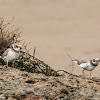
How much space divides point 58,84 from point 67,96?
0.36 m

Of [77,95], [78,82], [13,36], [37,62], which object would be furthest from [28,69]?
[77,95]

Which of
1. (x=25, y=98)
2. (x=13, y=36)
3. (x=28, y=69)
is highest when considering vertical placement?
(x=13, y=36)

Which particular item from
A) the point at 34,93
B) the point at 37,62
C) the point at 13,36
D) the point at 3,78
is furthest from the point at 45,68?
the point at 34,93

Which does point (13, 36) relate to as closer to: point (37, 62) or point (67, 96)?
point (37, 62)

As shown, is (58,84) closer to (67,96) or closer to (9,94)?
(67,96)

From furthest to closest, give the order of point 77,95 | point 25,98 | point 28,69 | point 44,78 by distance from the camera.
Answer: point 28,69, point 44,78, point 77,95, point 25,98

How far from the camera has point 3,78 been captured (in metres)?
5.91

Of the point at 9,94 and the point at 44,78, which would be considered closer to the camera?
the point at 9,94

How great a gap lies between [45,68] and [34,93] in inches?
69.5

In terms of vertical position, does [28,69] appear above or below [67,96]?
above

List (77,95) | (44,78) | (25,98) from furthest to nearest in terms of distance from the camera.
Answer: (44,78)
(77,95)
(25,98)

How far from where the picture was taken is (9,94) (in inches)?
207

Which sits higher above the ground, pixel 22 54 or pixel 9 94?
pixel 22 54

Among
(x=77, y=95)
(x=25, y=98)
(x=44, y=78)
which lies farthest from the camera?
(x=44, y=78)
